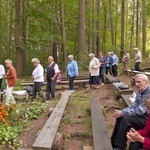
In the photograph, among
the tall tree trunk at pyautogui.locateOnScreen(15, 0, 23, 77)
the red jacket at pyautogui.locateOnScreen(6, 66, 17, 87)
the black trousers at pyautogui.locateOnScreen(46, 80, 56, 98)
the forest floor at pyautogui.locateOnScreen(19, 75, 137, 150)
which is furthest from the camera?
the tall tree trunk at pyautogui.locateOnScreen(15, 0, 23, 77)

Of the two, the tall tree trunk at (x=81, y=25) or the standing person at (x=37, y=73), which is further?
the tall tree trunk at (x=81, y=25)

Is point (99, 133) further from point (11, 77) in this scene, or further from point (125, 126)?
point (11, 77)

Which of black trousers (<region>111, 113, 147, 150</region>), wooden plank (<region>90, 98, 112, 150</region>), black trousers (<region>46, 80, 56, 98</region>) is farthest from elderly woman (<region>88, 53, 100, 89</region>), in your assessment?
black trousers (<region>111, 113, 147, 150</region>)

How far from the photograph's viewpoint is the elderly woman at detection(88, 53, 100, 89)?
450 inches

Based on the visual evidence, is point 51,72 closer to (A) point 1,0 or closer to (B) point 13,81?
(B) point 13,81

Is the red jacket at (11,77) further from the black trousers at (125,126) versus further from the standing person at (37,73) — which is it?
the black trousers at (125,126)

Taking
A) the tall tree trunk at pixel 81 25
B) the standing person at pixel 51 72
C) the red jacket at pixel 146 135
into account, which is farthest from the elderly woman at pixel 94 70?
the red jacket at pixel 146 135

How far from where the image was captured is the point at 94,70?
38.1 ft

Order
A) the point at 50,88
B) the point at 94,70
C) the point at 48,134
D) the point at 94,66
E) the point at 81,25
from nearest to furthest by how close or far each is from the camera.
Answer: the point at 48,134 → the point at 50,88 → the point at 94,66 → the point at 94,70 → the point at 81,25

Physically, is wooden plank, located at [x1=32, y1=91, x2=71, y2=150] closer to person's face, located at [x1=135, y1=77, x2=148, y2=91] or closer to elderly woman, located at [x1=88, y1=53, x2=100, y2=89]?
person's face, located at [x1=135, y1=77, x2=148, y2=91]

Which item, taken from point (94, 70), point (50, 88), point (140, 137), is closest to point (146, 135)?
point (140, 137)

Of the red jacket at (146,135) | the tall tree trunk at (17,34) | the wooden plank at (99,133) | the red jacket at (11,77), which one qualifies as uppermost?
the tall tree trunk at (17,34)

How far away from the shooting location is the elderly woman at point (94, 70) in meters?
11.4

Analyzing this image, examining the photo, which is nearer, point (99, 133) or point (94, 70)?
point (99, 133)
